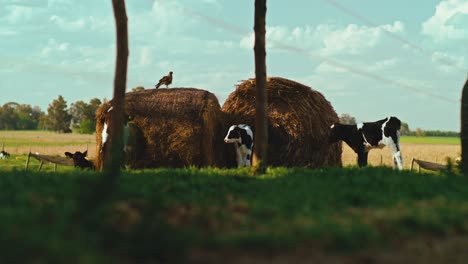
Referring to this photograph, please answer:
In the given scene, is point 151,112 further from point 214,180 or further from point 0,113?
point 0,113

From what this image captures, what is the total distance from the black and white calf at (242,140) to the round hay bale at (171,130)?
0.65 m

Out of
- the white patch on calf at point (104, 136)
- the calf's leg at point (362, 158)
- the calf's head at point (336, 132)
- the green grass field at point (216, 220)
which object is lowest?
the green grass field at point (216, 220)

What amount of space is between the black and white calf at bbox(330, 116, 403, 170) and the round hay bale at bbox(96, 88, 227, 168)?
4.38 meters

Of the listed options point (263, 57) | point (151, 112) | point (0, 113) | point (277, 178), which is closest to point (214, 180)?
point (277, 178)

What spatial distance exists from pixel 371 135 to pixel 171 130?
22.3 ft

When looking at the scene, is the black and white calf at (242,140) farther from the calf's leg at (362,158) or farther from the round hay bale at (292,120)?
the calf's leg at (362,158)

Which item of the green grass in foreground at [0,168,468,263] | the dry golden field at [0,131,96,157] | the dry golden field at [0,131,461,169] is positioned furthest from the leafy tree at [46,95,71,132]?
the green grass in foreground at [0,168,468,263]

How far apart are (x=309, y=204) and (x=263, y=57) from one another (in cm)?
682

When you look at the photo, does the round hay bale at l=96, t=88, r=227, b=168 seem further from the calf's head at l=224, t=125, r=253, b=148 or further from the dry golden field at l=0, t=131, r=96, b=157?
the dry golden field at l=0, t=131, r=96, b=157

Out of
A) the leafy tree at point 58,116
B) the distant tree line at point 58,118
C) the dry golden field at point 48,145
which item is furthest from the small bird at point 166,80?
the leafy tree at point 58,116

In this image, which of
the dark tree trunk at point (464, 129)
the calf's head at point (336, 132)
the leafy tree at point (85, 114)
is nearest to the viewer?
the dark tree trunk at point (464, 129)

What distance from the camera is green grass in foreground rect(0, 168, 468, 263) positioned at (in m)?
5.92

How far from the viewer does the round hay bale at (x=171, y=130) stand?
17875 millimetres

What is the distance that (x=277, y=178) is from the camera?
40.6 feet
